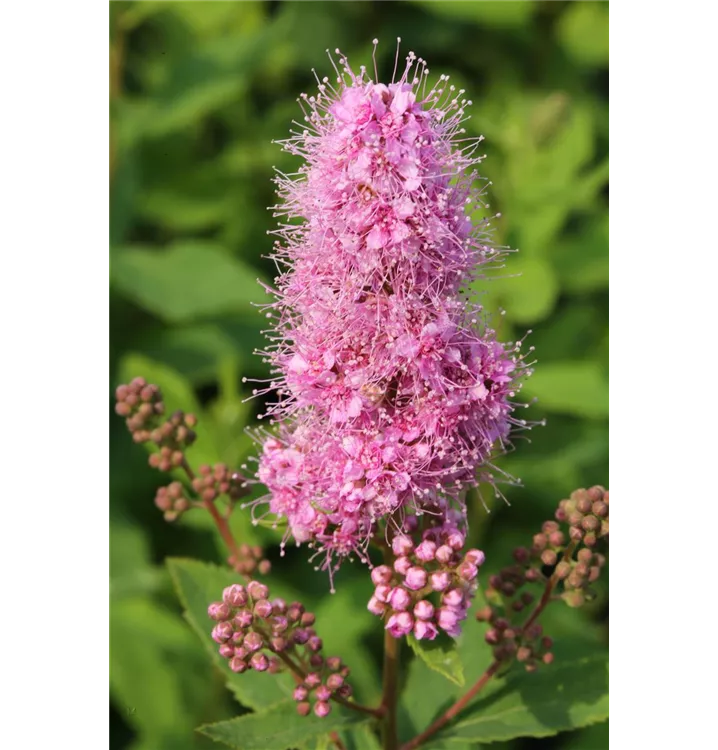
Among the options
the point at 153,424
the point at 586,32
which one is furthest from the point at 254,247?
the point at 153,424

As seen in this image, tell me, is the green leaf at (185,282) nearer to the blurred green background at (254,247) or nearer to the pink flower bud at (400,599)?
the blurred green background at (254,247)

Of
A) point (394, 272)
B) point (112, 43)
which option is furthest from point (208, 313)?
point (394, 272)

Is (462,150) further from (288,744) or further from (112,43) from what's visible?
(112,43)

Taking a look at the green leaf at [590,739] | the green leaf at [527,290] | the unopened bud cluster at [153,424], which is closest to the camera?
the unopened bud cluster at [153,424]

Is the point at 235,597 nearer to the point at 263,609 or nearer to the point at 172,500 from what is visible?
the point at 263,609

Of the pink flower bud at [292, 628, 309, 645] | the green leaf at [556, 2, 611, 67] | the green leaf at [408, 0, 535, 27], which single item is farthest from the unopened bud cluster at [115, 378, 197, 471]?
the green leaf at [556, 2, 611, 67]

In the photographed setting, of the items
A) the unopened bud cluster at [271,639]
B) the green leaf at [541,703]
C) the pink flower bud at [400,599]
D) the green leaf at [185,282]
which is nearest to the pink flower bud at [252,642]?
the unopened bud cluster at [271,639]

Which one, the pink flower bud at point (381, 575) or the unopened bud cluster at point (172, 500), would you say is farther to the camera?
the unopened bud cluster at point (172, 500)
